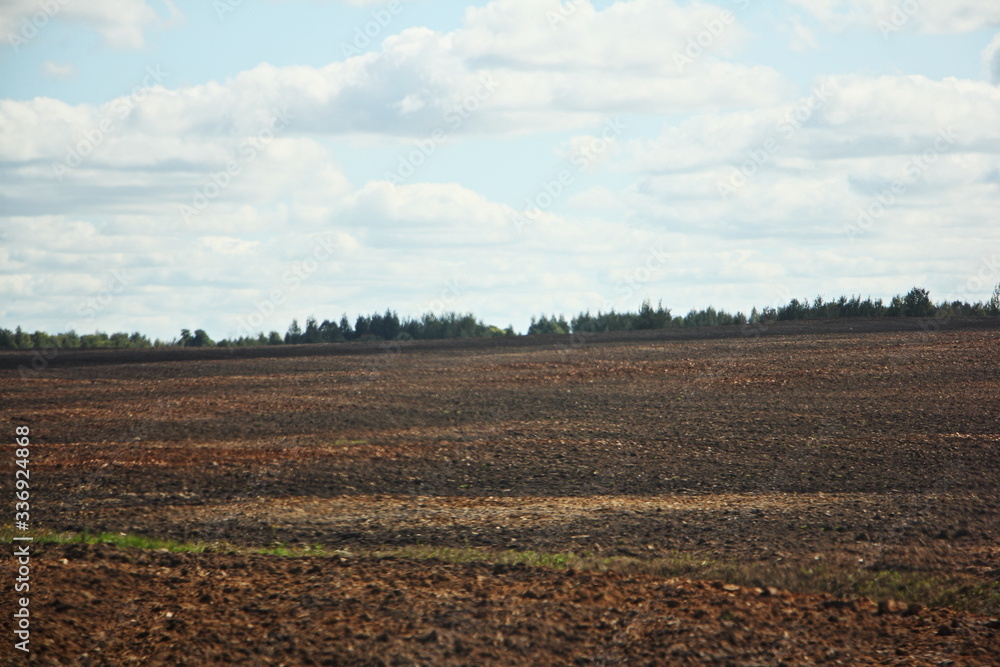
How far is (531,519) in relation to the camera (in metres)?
13.3

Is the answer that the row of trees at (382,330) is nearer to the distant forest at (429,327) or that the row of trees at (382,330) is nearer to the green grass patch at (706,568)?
the distant forest at (429,327)

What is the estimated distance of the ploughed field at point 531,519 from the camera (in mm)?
8578

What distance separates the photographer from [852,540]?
39.4 ft

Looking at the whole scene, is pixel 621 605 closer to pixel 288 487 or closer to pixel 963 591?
pixel 963 591

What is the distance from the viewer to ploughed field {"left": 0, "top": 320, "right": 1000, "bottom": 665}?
28.1 feet

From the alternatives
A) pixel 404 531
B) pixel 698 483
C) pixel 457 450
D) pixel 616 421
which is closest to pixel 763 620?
pixel 404 531

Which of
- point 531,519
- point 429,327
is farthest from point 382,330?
point 531,519

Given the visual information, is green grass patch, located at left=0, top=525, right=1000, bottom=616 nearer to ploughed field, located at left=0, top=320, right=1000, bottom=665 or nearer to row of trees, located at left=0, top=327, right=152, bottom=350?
ploughed field, located at left=0, top=320, right=1000, bottom=665

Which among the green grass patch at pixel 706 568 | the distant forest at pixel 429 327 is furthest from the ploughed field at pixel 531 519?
the distant forest at pixel 429 327

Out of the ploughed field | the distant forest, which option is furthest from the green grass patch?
the distant forest

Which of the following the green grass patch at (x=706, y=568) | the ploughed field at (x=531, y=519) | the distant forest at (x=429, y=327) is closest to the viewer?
the ploughed field at (x=531, y=519)

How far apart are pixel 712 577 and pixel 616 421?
11.7m

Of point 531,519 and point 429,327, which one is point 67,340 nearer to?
point 429,327

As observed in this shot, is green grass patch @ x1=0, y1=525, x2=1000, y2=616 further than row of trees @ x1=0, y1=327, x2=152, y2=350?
No
